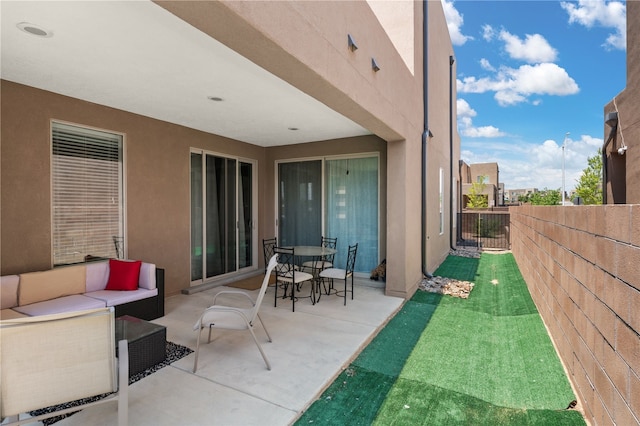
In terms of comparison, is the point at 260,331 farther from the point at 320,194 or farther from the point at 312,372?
the point at 320,194

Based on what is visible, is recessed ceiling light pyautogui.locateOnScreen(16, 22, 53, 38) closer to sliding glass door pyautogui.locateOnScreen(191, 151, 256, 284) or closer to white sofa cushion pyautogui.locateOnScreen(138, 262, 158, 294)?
white sofa cushion pyautogui.locateOnScreen(138, 262, 158, 294)

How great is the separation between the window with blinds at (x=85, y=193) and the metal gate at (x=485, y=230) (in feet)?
36.8

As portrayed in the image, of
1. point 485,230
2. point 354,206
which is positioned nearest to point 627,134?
point 485,230

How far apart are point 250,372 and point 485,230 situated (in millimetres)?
11869

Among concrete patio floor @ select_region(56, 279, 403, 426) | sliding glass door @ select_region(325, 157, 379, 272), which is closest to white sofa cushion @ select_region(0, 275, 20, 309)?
concrete patio floor @ select_region(56, 279, 403, 426)

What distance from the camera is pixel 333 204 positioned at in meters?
6.90

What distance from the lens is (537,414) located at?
7.87ft

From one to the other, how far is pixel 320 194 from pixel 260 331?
144 inches

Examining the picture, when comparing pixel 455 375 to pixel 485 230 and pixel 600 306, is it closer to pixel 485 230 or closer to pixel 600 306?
pixel 600 306

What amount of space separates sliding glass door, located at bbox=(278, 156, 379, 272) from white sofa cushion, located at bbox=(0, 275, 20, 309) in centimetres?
468

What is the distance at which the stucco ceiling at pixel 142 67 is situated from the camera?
2363mm

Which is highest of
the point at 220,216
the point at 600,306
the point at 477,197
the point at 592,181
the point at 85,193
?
the point at 592,181

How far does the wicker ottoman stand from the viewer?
2.81 m

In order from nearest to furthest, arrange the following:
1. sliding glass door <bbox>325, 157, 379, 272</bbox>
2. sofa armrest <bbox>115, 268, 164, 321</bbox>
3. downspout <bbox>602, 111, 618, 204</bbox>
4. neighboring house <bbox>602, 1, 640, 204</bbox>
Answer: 1. sofa armrest <bbox>115, 268, 164, 321</bbox>
2. sliding glass door <bbox>325, 157, 379, 272</bbox>
3. neighboring house <bbox>602, 1, 640, 204</bbox>
4. downspout <bbox>602, 111, 618, 204</bbox>
